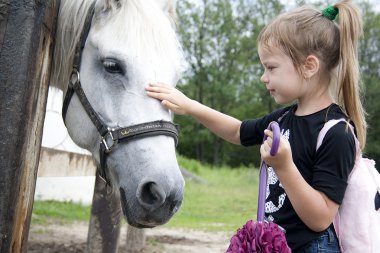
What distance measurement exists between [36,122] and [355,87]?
3.96ft

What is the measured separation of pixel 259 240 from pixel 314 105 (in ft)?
2.07

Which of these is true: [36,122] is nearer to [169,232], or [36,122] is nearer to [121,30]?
[121,30]

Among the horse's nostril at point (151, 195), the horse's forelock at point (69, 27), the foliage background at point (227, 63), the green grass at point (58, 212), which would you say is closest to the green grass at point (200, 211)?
the green grass at point (58, 212)

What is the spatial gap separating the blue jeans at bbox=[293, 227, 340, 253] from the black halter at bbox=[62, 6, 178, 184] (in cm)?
70

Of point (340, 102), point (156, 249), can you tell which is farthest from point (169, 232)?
point (340, 102)

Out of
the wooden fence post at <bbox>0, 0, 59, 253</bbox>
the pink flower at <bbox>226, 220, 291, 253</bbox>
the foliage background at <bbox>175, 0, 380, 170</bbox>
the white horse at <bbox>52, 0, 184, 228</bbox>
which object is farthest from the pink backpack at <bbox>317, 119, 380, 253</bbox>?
the foliage background at <bbox>175, 0, 380, 170</bbox>

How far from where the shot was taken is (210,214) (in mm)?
9617

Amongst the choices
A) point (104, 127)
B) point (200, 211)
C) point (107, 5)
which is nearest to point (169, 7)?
point (107, 5)

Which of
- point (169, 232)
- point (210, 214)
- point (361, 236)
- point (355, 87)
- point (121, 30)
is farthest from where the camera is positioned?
point (210, 214)

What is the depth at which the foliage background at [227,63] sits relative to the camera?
31562 mm

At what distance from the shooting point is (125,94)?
210cm

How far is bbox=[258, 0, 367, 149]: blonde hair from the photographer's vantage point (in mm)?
1763

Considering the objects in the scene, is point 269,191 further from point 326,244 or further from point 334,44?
point 334,44

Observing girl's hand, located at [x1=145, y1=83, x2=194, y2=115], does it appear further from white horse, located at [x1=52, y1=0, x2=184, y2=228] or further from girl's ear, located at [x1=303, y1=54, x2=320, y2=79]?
girl's ear, located at [x1=303, y1=54, x2=320, y2=79]
